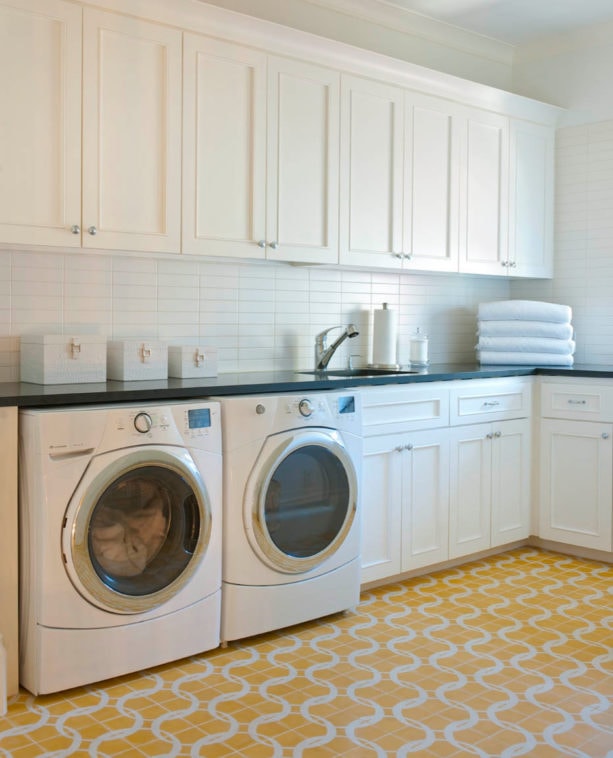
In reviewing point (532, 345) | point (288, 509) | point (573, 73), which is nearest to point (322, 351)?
point (288, 509)

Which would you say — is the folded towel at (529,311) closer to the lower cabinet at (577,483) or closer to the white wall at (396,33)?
the lower cabinet at (577,483)

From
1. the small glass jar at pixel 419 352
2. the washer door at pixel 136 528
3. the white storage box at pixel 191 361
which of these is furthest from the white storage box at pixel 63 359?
the small glass jar at pixel 419 352

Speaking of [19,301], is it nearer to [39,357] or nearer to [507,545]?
[39,357]

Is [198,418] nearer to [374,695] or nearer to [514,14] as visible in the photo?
[374,695]

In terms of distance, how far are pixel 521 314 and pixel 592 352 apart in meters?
0.56

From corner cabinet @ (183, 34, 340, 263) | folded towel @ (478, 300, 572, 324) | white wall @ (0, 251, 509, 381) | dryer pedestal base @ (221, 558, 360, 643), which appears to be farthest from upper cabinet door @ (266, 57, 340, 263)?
dryer pedestal base @ (221, 558, 360, 643)

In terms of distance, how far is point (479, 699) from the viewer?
2.62 metres

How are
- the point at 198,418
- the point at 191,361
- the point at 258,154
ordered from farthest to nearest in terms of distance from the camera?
the point at 258,154, the point at 191,361, the point at 198,418

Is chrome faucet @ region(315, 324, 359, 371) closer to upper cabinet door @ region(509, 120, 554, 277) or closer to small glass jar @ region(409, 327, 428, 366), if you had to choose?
small glass jar @ region(409, 327, 428, 366)

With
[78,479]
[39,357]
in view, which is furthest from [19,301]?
[78,479]

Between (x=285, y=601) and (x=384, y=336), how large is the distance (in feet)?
4.84

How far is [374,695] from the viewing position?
8.63 ft

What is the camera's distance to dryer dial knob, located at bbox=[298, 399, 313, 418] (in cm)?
311

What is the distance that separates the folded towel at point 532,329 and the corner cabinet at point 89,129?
1.92 meters
